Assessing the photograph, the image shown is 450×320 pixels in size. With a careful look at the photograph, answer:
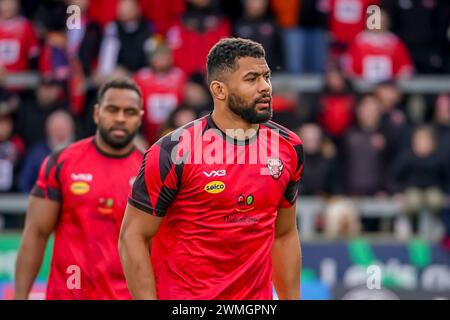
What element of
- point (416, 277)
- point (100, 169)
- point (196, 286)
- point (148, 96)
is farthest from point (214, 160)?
point (148, 96)

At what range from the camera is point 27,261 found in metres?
8.55

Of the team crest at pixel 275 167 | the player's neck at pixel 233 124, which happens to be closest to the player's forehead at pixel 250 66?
the player's neck at pixel 233 124

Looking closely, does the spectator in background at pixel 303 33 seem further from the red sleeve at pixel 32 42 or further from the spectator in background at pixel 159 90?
the red sleeve at pixel 32 42

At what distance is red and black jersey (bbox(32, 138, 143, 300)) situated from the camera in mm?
8516

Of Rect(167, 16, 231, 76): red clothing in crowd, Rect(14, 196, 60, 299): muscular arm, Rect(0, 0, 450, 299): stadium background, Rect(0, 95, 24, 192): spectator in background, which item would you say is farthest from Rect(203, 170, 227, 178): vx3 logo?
Rect(167, 16, 231, 76): red clothing in crowd

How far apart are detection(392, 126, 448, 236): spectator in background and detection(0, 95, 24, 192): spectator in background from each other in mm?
4504

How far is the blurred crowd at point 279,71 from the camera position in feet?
45.4

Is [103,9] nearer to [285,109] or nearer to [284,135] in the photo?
[285,109]

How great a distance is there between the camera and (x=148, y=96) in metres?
14.3

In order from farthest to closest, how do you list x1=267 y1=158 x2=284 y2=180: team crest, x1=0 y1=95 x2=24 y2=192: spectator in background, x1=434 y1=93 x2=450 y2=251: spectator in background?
x1=0 y1=95 x2=24 y2=192: spectator in background → x1=434 y1=93 x2=450 y2=251: spectator in background → x1=267 y1=158 x2=284 y2=180: team crest

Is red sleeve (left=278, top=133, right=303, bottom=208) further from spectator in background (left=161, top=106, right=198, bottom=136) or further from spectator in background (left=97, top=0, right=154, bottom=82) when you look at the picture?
spectator in background (left=97, top=0, right=154, bottom=82)

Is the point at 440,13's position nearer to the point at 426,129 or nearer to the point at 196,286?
the point at 426,129

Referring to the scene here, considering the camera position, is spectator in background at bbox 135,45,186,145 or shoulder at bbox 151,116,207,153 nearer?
shoulder at bbox 151,116,207,153

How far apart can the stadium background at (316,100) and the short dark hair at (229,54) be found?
223 inches
